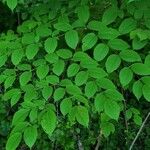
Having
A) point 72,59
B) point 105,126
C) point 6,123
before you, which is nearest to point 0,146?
point 6,123

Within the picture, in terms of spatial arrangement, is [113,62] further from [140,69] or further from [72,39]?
[72,39]

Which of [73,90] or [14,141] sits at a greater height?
[73,90]

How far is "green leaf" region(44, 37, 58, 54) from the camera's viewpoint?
2.22 meters

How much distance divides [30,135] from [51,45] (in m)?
0.63

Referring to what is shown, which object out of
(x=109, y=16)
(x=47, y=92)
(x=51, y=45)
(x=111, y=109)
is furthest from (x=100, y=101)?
(x=109, y=16)

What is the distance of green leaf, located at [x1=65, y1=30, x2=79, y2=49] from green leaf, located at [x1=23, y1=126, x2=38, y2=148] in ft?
1.86

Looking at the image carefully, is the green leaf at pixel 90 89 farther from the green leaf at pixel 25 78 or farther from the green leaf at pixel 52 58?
the green leaf at pixel 25 78

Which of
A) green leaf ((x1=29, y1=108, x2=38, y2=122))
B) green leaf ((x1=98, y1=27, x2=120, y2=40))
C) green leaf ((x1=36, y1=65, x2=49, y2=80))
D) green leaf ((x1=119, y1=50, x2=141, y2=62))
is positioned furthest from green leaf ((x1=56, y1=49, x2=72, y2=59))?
green leaf ((x1=29, y1=108, x2=38, y2=122))

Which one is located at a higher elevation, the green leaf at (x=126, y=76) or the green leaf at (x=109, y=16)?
the green leaf at (x=109, y=16)

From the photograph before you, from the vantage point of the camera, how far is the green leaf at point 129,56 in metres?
2.11

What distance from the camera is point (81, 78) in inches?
80.8

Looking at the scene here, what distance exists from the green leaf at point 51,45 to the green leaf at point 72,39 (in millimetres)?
87

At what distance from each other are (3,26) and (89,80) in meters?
4.13

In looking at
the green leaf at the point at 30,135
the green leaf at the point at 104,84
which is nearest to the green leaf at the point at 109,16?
the green leaf at the point at 104,84
